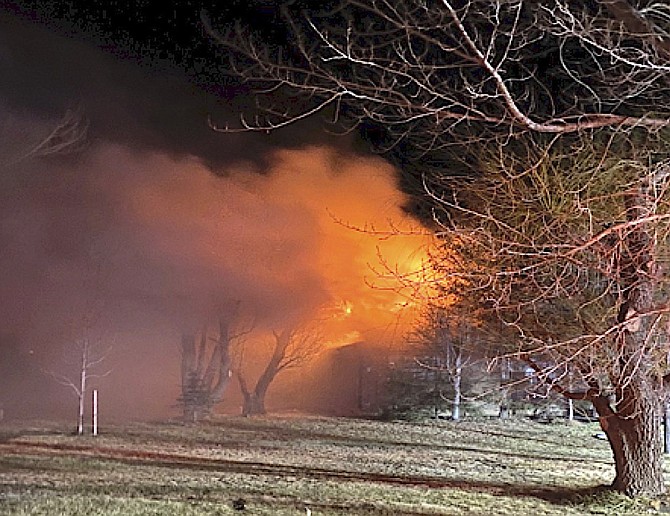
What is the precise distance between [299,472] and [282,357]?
1143cm

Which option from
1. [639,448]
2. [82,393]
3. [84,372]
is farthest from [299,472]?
[84,372]

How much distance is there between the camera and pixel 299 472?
1130cm

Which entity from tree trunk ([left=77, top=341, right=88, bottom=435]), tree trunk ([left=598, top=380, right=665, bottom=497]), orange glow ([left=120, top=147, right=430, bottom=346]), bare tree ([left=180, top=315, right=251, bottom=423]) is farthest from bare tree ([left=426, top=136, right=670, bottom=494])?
bare tree ([left=180, top=315, right=251, bottom=423])

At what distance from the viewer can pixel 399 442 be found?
16.4 meters

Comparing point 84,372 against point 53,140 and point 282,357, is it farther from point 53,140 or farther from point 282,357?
point 282,357

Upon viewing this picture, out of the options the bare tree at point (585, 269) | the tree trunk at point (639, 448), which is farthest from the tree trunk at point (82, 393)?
the tree trunk at point (639, 448)

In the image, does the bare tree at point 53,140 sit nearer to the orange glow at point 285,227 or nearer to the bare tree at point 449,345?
the orange glow at point 285,227

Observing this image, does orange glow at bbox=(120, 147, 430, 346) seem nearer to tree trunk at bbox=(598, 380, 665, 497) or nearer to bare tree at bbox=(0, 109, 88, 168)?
bare tree at bbox=(0, 109, 88, 168)

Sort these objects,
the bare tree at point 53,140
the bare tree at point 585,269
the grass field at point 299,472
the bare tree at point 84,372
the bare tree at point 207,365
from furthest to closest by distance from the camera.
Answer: the bare tree at point 207,365 < the bare tree at point 84,372 < the bare tree at point 53,140 < the grass field at point 299,472 < the bare tree at point 585,269

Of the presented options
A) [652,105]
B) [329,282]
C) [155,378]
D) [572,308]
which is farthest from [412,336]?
[652,105]

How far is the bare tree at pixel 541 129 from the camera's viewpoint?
5199 mm

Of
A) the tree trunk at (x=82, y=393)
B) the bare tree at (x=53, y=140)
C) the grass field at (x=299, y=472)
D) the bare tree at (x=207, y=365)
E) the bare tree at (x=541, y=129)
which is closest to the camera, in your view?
the bare tree at (x=541, y=129)

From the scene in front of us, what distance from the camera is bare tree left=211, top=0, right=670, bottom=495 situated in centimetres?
520

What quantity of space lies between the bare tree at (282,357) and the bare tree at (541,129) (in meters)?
11.0
